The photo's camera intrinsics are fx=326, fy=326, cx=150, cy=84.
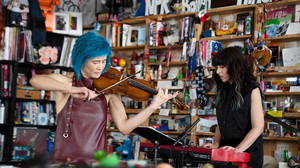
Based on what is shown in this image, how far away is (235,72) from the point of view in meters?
2.29

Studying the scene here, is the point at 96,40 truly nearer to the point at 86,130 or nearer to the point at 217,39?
the point at 86,130

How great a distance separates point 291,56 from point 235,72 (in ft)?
6.18

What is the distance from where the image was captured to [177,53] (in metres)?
4.79

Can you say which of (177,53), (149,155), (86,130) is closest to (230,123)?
(149,155)

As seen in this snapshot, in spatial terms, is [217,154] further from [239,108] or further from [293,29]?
[293,29]

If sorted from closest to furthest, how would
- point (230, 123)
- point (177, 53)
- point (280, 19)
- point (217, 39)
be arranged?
point (230, 123), point (280, 19), point (217, 39), point (177, 53)

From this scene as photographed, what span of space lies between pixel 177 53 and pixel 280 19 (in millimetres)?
1473

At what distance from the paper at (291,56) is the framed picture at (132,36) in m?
2.19

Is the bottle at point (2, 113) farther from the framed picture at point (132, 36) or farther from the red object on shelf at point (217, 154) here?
the red object on shelf at point (217, 154)

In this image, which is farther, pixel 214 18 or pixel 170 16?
pixel 170 16

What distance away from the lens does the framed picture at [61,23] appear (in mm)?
5018

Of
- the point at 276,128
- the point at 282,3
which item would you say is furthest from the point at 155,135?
the point at 282,3

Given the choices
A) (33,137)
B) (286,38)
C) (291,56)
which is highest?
(286,38)

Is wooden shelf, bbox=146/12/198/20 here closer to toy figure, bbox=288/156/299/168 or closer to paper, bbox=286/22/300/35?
paper, bbox=286/22/300/35
